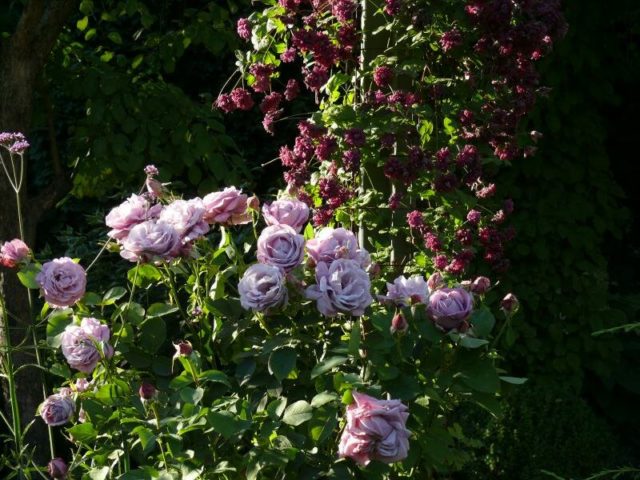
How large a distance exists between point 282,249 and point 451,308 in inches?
14.2

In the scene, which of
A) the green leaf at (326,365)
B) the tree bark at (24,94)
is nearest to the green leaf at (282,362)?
the green leaf at (326,365)

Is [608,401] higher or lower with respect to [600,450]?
lower

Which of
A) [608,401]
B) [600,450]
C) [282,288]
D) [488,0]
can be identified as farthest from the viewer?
[608,401]

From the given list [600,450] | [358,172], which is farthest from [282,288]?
[600,450]

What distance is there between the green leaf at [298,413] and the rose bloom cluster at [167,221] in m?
0.39

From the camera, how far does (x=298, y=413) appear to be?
6.73 feet

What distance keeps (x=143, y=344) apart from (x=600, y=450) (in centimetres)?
209

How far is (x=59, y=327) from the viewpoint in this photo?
7.40 ft

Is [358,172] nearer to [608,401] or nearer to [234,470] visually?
[234,470]

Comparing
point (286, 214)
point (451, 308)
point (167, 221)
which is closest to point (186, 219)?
point (167, 221)

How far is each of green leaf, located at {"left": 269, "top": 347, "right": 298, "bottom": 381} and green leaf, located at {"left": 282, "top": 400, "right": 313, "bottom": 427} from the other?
0.21 ft

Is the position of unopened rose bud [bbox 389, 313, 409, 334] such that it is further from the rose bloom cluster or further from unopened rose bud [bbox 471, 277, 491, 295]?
the rose bloom cluster

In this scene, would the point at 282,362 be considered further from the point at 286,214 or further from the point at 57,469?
the point at 57,469

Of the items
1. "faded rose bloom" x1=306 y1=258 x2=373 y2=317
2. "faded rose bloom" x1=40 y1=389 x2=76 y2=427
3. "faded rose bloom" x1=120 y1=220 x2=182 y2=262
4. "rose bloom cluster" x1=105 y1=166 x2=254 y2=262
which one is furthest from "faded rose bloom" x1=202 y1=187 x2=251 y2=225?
"faded rose bloom" x1=40 y1=389 x2=76 y2=427
